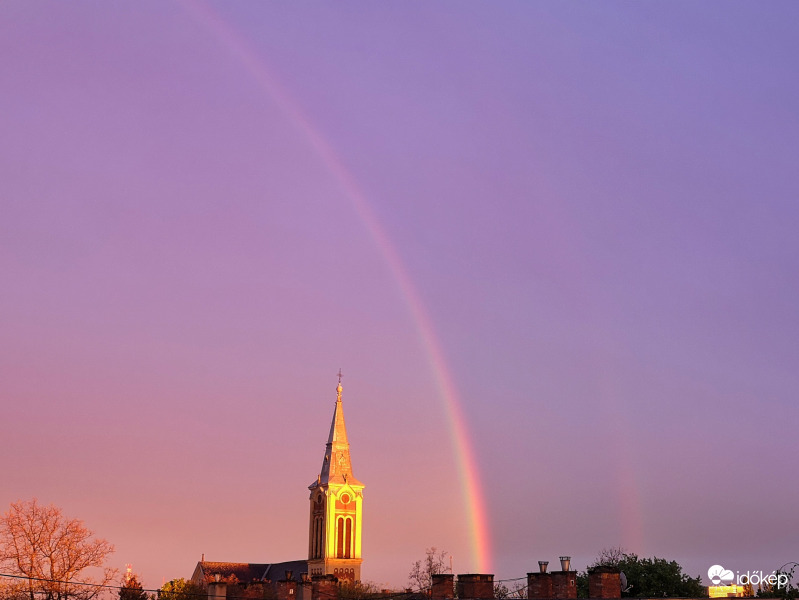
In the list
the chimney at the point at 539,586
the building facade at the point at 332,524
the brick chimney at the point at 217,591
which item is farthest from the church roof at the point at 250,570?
the chimney at the point at 539,586

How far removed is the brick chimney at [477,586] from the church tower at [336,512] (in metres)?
139

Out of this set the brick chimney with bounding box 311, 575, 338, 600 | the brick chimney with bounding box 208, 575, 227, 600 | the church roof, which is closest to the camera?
the brick chimney with bounding box 311, 575, 338, 600

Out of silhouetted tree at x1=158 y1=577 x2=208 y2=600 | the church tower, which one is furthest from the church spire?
silhouetted tree at x1=158 y1=577 x2=208 y2=600

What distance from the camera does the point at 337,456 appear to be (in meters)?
194

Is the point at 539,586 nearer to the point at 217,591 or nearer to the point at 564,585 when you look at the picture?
the point at 564,585

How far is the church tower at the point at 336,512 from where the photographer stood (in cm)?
18550

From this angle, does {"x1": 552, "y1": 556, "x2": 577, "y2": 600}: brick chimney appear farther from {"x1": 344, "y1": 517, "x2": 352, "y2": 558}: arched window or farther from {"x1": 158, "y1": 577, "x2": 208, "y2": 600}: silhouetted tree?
{"x1": 344, "y1": 517, "x2": 352, "y2": 558}: arched window

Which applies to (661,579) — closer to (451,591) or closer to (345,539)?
(451,591)

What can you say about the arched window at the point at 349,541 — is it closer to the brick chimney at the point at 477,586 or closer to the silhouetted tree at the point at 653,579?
the silhouetted tree at the point at 653,579

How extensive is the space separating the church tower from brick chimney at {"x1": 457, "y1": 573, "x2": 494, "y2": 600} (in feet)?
455

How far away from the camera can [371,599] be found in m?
76.4

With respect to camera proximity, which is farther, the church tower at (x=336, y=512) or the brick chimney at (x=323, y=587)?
the church tower at (x=336, y=512)

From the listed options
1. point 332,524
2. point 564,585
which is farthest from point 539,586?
point 332,524

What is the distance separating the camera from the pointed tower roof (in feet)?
630
